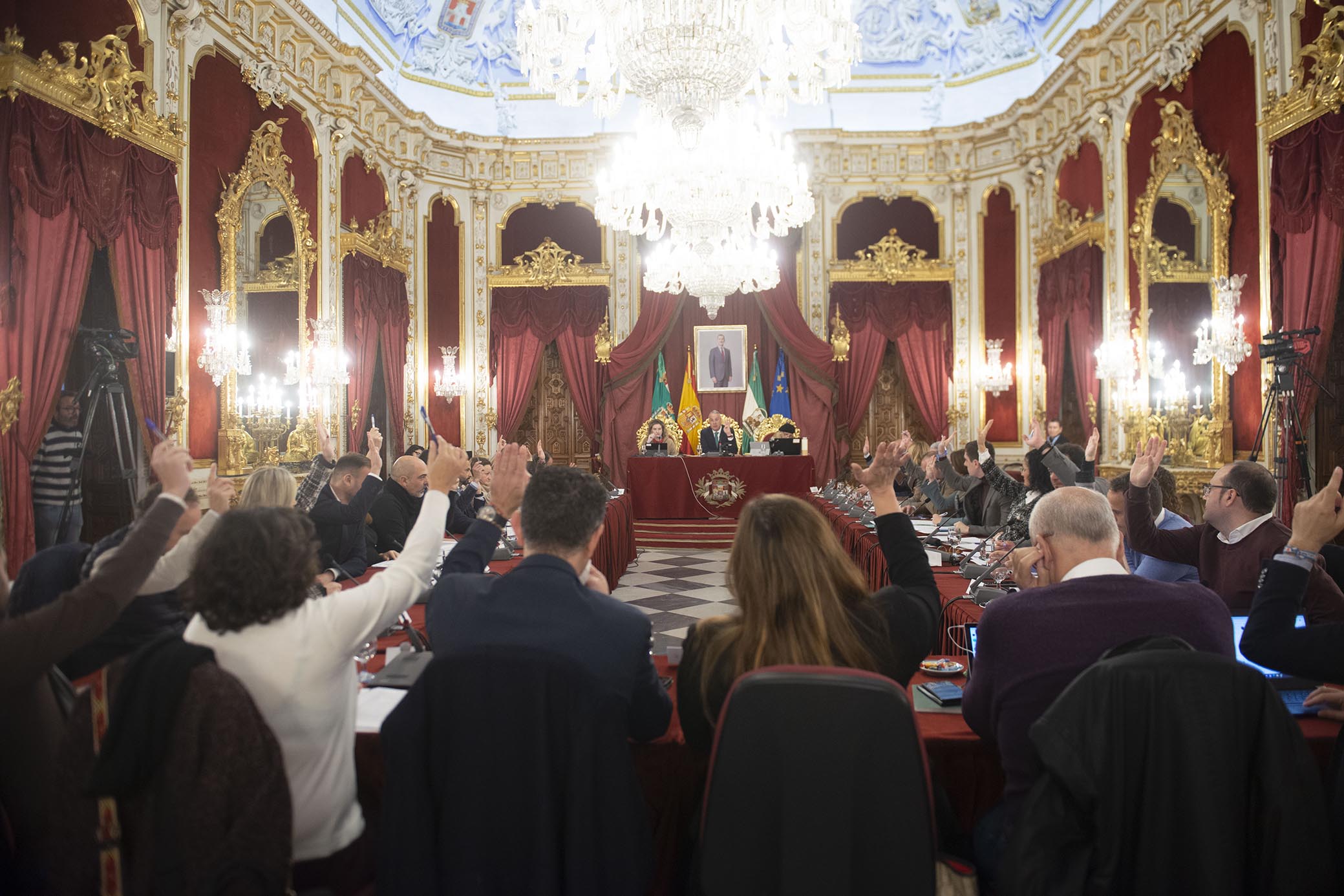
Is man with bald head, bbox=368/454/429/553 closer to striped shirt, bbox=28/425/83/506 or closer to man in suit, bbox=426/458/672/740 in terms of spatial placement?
striped shirt, bbox=28/425/83/506

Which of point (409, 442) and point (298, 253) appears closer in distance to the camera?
point (298, 253)

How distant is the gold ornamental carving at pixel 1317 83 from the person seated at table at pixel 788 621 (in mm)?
6020

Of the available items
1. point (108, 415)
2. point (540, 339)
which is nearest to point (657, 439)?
point (540, 339)

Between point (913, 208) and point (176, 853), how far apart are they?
12878mm

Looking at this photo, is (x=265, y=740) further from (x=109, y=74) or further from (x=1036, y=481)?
(x=109, y=74)

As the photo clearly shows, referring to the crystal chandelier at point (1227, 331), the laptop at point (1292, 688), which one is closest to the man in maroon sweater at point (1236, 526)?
the laptop at point (1292, 688)

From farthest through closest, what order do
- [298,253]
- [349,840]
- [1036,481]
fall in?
[298,253], [1036,481], [349,840]

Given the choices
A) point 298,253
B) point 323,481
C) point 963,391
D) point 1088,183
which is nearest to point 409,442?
point 298,253

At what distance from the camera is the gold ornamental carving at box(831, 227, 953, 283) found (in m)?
12.4

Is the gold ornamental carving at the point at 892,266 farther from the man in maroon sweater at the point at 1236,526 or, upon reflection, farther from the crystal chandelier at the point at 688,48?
the man in maroon sweater at the point at 1236,526

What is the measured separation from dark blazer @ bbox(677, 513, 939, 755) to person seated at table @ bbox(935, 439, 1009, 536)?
12.5 ft

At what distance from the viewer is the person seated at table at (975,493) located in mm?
5801

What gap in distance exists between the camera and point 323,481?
4.38m

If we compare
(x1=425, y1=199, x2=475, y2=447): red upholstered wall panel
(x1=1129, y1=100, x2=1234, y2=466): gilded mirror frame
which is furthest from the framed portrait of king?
(x1=1129, y1=100, x2=1234, y2=466): gilded mirror frame
